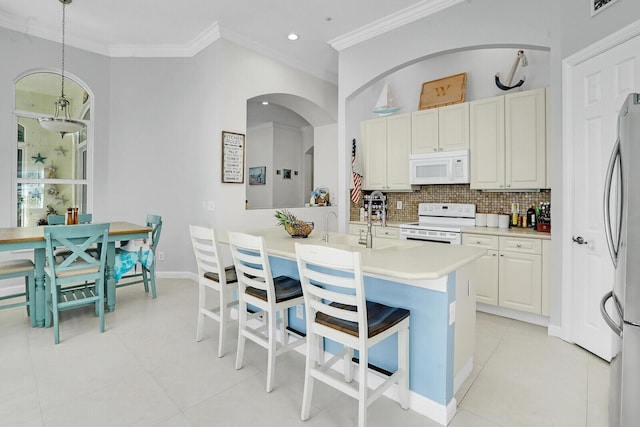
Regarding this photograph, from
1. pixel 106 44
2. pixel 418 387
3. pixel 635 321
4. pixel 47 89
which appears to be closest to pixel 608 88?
pixel 635 321

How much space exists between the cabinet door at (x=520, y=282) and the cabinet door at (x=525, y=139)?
0.79 meters

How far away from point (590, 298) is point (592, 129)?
1292 millimetres

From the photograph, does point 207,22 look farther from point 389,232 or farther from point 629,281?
point 629,281

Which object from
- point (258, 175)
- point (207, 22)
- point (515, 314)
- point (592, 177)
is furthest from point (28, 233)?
point (258, 175)

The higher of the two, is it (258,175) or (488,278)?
(258,175)

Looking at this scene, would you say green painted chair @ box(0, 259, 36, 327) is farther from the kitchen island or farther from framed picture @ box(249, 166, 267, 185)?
framed picture @ box(249, 166, 267, 185)

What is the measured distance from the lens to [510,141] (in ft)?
Answer: 11.8

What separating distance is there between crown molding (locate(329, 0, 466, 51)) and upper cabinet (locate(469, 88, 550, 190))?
3.61ft

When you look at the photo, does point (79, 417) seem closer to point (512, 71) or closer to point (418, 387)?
point (418, 387)

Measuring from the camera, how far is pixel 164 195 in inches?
Answer: 194

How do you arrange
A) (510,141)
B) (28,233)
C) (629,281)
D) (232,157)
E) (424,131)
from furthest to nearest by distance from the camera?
(232,157)
(424,131)
(510,141)
(28,233)
(629,281)

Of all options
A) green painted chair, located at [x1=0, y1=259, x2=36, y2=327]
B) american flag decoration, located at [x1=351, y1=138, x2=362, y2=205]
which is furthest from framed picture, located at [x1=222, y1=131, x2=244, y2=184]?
green painted chair, located at [x1=0, y1=259, x2=36, y2=327]

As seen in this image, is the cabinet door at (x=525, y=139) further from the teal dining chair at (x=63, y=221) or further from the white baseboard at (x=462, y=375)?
the teal dining chair at (x=63, y=221)

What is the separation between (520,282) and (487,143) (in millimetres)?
1525
